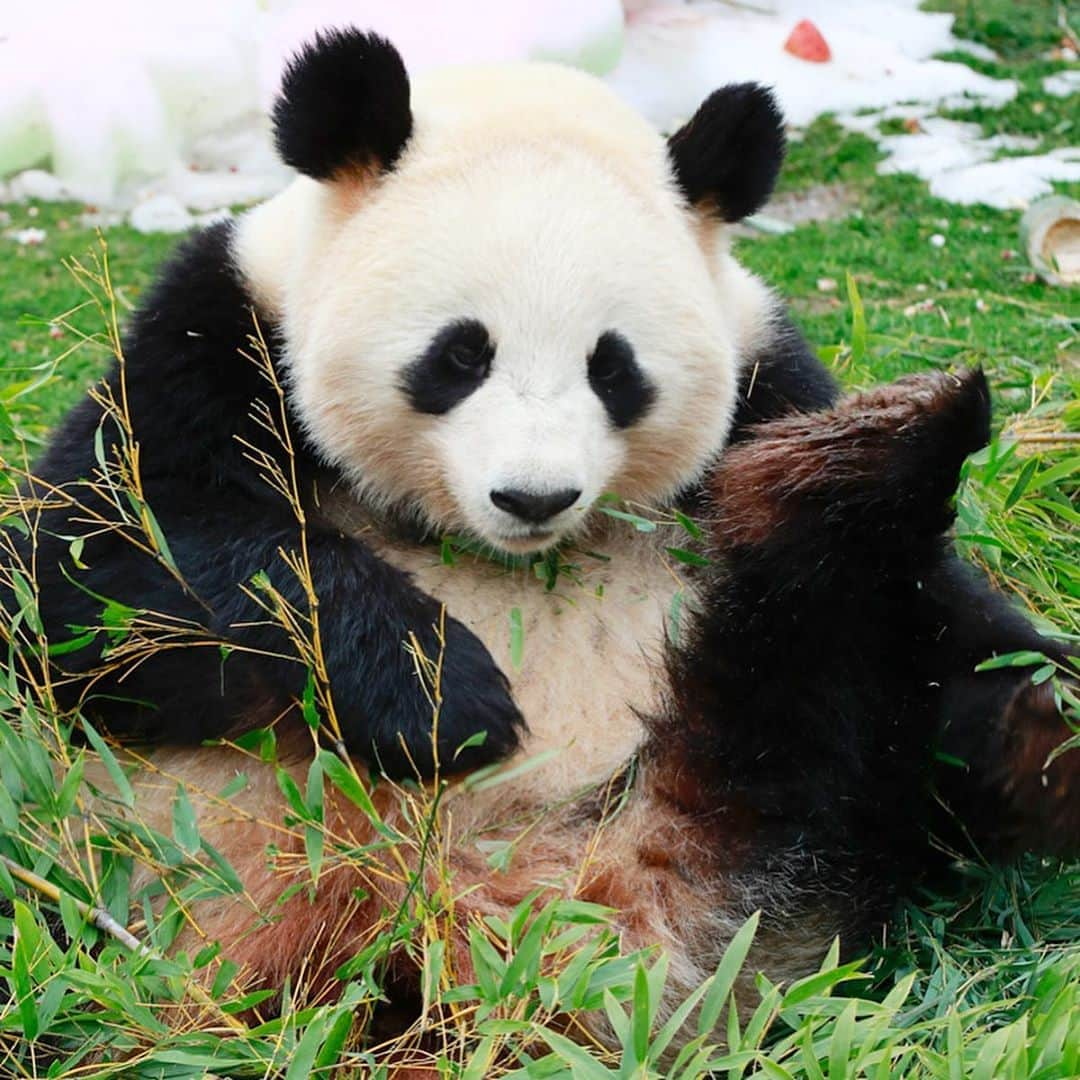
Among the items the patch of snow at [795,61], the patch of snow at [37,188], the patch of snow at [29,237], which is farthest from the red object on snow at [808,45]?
the patch of snow at [29,237]

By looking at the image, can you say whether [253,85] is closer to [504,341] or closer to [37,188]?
[37,188]

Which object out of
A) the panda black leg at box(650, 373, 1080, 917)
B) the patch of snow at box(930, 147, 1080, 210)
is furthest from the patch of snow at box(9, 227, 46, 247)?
the panda black leg at box(650, 373, 1080, 917)

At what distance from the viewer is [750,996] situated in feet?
6.75

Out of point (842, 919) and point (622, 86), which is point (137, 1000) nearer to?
point (842, 919)

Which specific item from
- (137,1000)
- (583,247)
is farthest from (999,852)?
(137,1000)

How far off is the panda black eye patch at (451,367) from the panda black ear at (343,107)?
31 centimetres

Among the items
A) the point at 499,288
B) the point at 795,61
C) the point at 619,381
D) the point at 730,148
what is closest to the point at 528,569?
the point at 619,381

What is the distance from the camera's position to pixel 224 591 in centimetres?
213

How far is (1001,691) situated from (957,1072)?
0.73 meters

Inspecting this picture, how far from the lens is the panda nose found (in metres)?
2.02

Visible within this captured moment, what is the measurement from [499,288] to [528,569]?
478 mm

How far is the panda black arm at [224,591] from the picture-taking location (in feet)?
6.83

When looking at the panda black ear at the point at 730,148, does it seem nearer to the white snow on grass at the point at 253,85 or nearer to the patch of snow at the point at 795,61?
the white snow on grass at the point at 253,85

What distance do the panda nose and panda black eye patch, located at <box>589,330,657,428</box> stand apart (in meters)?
0.22
